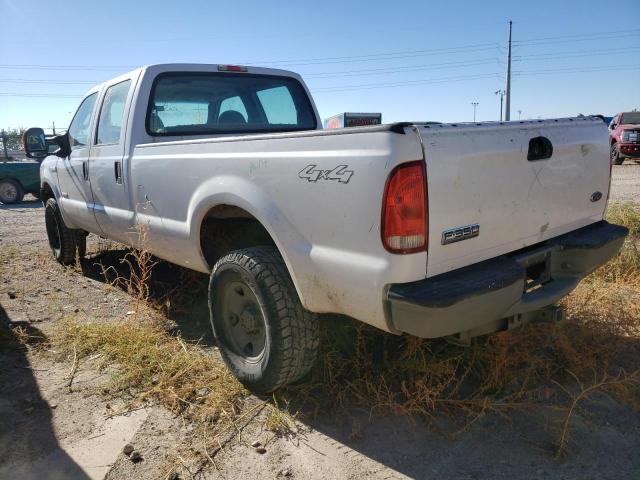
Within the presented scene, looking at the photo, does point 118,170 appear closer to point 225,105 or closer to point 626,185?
point 225,105

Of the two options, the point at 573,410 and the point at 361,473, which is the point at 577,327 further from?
the point at 361,473

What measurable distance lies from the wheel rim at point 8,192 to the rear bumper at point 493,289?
14.1 m

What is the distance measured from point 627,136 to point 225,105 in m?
16.3

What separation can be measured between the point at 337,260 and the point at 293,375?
0.79 m

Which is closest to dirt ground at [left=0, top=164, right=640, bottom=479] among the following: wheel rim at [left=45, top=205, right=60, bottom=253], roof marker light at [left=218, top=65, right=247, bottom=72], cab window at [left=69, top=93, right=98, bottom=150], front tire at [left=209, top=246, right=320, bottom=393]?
front tire at [left=209, top=246, right=320, bottom=393]

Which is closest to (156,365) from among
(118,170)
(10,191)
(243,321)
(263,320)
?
(243,321)

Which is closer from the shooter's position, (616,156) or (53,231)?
(53,231)

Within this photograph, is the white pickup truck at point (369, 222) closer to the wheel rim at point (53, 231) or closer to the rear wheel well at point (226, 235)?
the rear wheel well at point (226, 235)

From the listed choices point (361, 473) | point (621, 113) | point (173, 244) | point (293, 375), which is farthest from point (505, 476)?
point (621, 113)

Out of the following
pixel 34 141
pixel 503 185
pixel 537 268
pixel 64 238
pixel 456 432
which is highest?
pixel 34 141

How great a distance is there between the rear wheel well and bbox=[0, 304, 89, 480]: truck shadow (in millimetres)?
1292

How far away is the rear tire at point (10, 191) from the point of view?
1309 cm

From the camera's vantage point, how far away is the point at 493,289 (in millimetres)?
2092

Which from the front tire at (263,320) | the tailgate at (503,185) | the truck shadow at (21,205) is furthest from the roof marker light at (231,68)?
the truck shadow at (21,205)
